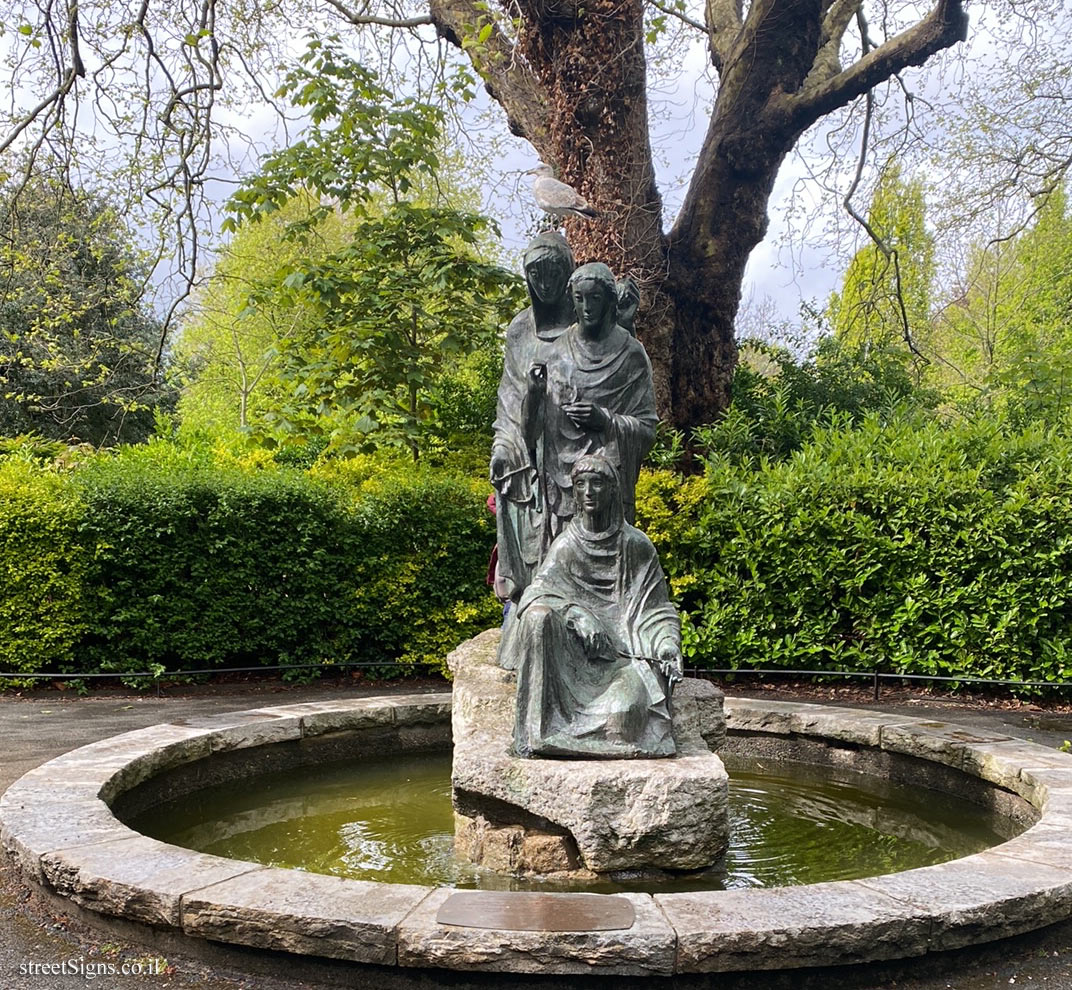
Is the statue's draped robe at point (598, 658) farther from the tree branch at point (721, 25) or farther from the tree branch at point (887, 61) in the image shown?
the tree branch at point (721, 25)

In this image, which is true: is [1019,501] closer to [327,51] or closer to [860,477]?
[860,477]

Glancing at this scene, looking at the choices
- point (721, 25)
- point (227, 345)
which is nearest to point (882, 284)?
point (721, 25)

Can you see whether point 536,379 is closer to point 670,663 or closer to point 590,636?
point 590,636

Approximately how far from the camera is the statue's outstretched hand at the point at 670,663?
448cm

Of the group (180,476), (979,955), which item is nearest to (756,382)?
(180,476)

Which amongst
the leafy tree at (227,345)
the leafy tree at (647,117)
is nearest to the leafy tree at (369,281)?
the leafy tree at (647,117)

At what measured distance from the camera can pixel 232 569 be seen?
31.3 ft

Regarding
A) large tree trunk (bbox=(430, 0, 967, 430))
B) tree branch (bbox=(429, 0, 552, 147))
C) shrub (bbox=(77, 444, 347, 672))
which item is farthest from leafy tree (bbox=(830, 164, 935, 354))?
shrub (bbox=(77, 444, 347, 672))

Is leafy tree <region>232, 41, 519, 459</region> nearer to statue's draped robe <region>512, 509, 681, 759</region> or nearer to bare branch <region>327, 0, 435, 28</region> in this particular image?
bare branch <region>327, 0, 435, 28</region>

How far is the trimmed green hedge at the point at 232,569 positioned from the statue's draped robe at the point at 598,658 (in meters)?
4.99

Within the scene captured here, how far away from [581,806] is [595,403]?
6.87 ft

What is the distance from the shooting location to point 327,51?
11.3m

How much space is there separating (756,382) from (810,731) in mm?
7818

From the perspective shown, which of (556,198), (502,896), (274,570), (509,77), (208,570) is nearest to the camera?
(502,896)
